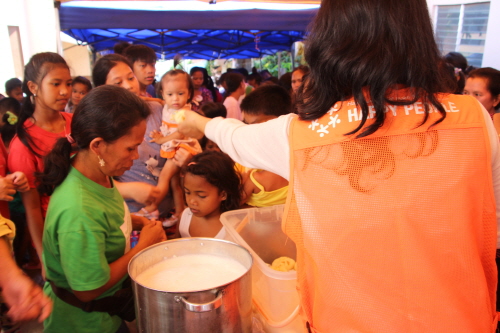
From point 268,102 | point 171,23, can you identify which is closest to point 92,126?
point 268,102

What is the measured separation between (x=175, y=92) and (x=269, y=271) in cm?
197

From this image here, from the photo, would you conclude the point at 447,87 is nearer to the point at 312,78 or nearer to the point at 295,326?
the point at 312,78

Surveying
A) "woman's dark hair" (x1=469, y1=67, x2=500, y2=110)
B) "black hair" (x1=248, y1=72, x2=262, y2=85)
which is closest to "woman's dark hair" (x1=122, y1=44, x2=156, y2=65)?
"woman's dark hair" (x1=469, y1=67, x2=500, y2=110)

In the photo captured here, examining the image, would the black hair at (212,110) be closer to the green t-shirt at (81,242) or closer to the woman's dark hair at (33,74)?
the woman's dark hair at (33,74)

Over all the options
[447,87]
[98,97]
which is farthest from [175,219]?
[447,87]

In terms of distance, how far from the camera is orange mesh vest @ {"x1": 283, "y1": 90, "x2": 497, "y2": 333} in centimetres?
82

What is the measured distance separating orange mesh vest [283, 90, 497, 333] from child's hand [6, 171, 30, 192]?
1.48 m

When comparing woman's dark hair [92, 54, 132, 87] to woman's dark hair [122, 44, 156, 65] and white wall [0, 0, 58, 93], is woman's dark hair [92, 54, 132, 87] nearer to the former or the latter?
woman's dark hair [122, 44, 156, 65]

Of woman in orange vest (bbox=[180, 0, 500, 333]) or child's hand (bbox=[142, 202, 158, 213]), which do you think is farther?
child's hand (bbox=[142, 202, 158, 213])

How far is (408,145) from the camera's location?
0.84 meters

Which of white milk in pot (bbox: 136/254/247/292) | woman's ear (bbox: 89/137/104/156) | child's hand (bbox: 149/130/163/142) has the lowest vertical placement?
white milk in pot (bbox: 136/254/247/292)

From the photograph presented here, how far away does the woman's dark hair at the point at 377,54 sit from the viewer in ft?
2.80

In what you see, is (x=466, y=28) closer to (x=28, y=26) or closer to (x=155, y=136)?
(x=155, y=136)

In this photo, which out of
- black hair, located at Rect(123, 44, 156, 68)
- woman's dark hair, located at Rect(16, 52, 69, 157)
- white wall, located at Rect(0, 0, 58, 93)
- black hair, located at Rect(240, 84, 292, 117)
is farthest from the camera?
white wall, located at Rect(0, 0, 58, 93)
